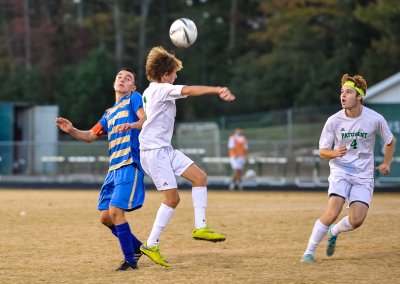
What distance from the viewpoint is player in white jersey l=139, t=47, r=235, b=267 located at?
9875mm

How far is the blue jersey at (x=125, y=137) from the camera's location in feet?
32.8

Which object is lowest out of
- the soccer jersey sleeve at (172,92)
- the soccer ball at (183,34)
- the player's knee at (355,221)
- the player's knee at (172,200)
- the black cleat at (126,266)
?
the black cleat at (126,266)

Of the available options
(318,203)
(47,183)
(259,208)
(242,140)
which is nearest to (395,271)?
(259,208)

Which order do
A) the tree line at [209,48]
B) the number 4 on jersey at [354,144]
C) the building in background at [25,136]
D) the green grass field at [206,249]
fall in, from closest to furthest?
the green grass field at [206,249] → the number 4 on jersey at [354,144] → the building in background at [25,136] → the tree line at [209,48]

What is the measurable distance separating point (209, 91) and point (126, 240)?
6.30 feet

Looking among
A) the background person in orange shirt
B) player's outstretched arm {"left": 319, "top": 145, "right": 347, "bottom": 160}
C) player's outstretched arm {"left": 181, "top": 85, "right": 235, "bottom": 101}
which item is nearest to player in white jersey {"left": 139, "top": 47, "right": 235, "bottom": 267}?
player's outstretched arm {"left": 181, "top": 85, "right": 235, "bottom": 101}

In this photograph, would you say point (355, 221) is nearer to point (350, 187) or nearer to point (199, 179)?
point (350, 187)

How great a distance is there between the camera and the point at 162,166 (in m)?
9.88

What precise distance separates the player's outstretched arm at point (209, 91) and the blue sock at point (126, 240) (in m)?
1.52

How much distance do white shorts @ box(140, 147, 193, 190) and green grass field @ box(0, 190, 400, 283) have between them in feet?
2.89

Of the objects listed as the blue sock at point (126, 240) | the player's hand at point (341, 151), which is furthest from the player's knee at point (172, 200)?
the player's hand at point (341, 151)

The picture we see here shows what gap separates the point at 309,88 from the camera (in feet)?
180

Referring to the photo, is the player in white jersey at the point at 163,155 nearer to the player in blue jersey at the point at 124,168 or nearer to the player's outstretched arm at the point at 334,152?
the player in blue jersey at the point at 124,168

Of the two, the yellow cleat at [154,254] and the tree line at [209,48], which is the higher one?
the tree line at [209,48]
